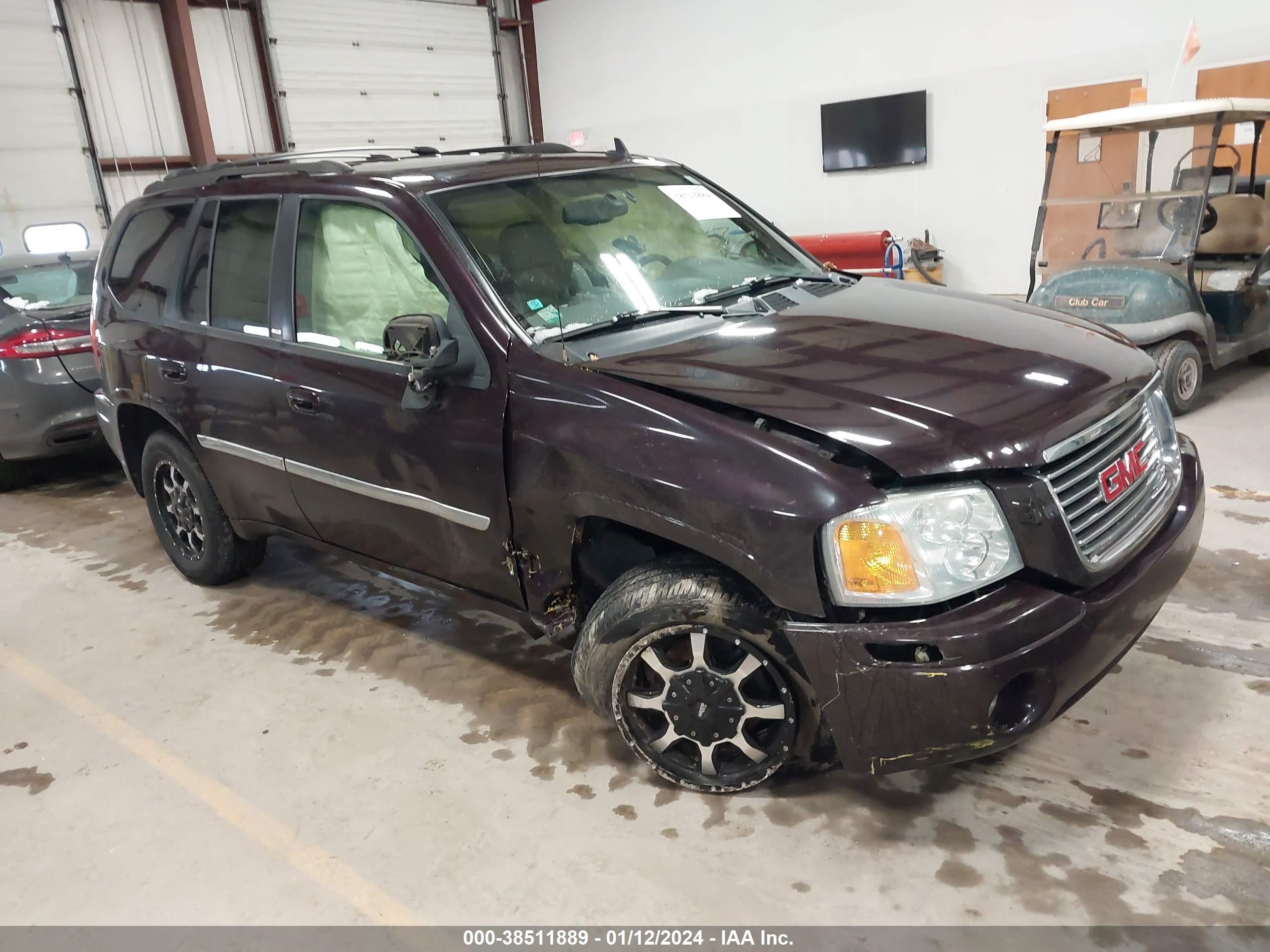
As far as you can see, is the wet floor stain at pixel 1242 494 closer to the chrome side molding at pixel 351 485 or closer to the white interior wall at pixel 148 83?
the chrome side molding at pixel 351 485

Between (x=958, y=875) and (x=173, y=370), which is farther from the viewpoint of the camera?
(x=173, y=370)

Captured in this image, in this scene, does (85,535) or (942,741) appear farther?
(85,535)

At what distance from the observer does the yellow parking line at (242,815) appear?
7.20 feet

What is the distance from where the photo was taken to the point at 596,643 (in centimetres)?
239

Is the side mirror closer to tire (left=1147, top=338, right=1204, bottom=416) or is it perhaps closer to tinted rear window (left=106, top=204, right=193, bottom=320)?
tinted rear window (left=106, top=204, right=193, bottom=320)

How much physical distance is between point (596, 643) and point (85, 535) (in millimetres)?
3794

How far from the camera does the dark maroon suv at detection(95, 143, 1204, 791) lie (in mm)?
1971

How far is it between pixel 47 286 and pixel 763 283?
488 centimetres

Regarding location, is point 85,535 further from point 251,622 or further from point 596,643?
point 596,643

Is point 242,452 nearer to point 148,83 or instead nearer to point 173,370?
point 173,370

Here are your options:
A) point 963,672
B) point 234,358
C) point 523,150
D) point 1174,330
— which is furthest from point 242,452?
point 1174,330

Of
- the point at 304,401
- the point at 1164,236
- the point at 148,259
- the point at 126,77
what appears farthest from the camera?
the point at 126,77

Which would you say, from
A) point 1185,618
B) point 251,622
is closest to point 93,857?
point 251,622

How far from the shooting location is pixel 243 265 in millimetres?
3250
